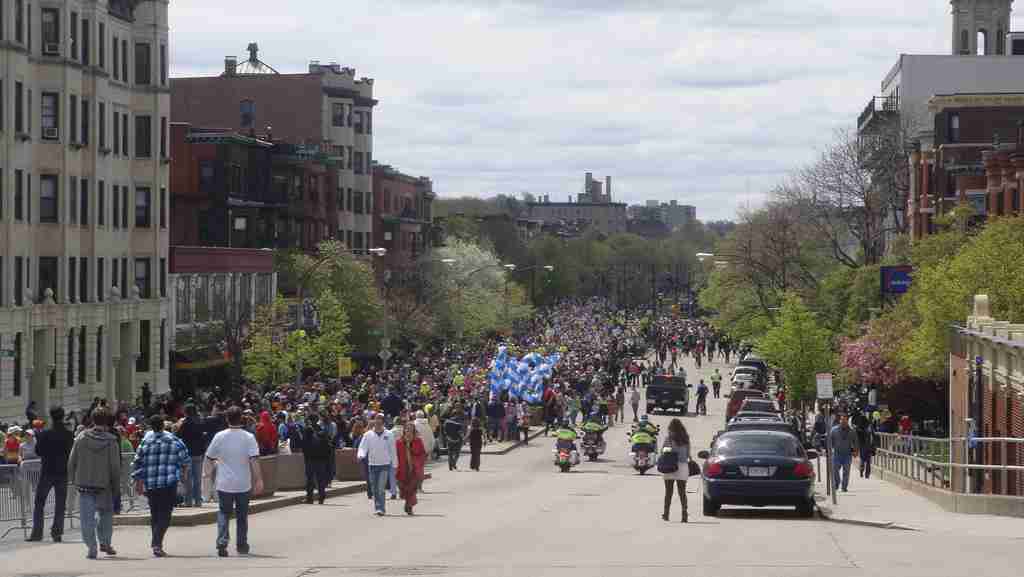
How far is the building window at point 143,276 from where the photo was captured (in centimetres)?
6000

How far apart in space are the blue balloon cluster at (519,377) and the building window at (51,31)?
64.2 feet

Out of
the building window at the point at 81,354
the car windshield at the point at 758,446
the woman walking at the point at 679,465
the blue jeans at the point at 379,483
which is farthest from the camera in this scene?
the building window at the point at 81,354

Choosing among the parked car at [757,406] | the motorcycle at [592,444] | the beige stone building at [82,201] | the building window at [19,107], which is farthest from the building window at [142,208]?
the parked car at [757,406]

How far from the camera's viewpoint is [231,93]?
3890 inches

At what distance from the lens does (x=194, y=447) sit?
84.0 feet

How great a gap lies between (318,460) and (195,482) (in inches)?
162

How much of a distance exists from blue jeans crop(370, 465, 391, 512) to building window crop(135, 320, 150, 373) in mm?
34061

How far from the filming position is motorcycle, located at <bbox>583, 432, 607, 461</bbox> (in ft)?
159

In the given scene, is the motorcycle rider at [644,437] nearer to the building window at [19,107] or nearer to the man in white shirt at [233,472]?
the building window at [19,107]

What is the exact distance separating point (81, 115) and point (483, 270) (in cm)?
6577

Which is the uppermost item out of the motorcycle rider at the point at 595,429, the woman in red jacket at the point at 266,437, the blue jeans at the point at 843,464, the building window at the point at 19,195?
the building window at the point at 19,195

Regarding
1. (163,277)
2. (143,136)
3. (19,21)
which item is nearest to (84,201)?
(143,136)

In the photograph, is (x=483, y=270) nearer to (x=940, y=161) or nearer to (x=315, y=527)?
(x=940, y=161)

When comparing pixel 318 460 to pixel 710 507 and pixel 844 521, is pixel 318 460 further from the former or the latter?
pixel 844 521
